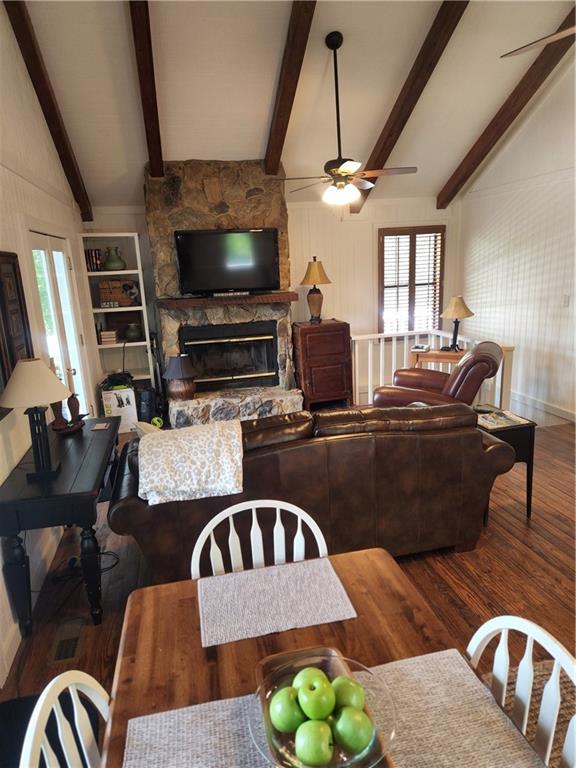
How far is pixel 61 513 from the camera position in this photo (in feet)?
7.61

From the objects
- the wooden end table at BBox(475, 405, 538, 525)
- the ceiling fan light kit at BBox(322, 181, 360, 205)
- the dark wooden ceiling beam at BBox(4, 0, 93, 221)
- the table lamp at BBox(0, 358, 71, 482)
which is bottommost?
the wooden end table at BBox(475, 405, 538, 525)

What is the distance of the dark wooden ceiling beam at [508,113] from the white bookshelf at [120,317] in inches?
158

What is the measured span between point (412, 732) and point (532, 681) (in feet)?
1.12

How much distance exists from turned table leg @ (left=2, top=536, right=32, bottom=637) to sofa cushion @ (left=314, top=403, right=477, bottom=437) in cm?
153

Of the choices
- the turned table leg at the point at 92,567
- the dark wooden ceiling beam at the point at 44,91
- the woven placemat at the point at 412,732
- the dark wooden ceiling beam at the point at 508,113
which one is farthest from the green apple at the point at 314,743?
the dark wooden ceiling beam at the point at 508,113

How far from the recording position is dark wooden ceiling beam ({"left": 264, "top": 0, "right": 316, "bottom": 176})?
3695 mm

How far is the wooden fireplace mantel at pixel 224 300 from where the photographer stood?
5.60 m

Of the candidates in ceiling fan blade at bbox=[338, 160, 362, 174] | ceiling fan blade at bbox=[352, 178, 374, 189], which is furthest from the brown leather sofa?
ceiling fan blade at bbox=[352, 178, 374, 189]

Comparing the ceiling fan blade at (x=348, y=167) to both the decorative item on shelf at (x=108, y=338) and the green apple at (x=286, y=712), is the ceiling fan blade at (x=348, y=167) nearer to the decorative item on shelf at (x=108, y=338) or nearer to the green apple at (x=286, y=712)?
the decorative item on shelf at (x=108, y=338)

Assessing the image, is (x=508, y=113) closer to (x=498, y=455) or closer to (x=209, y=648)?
(x=498, y=455)

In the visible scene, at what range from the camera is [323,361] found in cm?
598

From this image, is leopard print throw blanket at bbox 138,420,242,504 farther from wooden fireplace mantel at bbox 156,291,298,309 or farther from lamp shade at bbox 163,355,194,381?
wooden fireplace mantel at bbox 156,291,298,309

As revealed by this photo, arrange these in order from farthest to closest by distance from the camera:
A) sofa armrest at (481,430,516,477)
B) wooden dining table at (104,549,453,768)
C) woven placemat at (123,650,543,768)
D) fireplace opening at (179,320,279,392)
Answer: fireplace opening at (179,320,279,392)
sofa armrest at (481,430,516,477)
wooden dining table at (104,549,453,768)
woven placemat at (123,650,543,768)

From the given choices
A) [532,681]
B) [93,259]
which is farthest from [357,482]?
[93,259]
